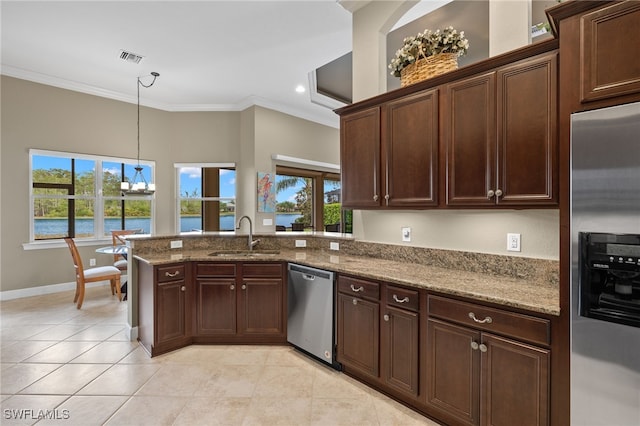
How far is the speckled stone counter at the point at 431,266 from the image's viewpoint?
1754 millimetres

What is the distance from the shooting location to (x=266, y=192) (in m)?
6.01

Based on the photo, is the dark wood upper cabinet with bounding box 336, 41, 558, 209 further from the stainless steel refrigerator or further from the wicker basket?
the stainless steel refrigerator

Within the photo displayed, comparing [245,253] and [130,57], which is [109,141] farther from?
[245,253]

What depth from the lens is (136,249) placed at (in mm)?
3311

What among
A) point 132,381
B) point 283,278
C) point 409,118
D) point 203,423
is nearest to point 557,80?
point 409,118

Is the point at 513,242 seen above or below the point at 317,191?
below

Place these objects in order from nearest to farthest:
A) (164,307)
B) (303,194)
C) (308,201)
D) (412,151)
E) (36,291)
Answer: (412,151), (164,307), (36,291), (303,194), (308,201)

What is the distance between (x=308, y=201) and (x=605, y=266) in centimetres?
605

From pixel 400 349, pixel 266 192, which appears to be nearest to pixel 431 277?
pixel 400 349

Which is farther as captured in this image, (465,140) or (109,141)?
(109,141)

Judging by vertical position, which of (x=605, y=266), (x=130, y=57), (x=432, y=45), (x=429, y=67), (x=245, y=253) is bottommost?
(x=245, y=253)

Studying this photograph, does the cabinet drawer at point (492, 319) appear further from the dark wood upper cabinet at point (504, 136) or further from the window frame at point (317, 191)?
the window frame at point (317, 191)

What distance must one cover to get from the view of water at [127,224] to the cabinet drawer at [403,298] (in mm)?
4485

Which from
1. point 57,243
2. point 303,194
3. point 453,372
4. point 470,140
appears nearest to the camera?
point 453,372
